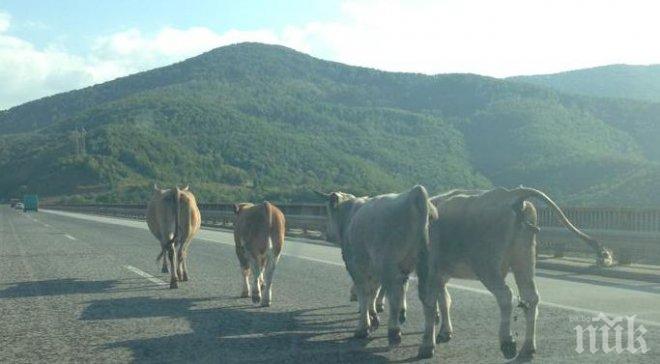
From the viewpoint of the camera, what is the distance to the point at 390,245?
693 centimetres

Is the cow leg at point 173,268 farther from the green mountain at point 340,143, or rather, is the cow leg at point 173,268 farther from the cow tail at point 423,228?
the green mountain at point 340,143

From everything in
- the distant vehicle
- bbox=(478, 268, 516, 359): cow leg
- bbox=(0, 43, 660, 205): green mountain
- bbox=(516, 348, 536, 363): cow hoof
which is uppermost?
bbox=(0, 43, 660, 205): green mountain

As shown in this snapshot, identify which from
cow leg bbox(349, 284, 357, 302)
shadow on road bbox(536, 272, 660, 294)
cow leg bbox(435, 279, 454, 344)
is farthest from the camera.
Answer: shadow on road bbox(536, 272, 660, 294)

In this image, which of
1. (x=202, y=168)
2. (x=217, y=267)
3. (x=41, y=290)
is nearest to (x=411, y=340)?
(x=41, y=290)

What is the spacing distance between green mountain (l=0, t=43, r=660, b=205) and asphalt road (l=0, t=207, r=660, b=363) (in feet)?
155

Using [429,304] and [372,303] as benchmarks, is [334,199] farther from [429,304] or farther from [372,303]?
[429,304]

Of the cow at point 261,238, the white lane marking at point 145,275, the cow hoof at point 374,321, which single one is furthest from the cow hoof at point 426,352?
A: the white lane marking at point 145,275

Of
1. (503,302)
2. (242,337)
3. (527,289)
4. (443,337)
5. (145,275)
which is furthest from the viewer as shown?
(145,275)

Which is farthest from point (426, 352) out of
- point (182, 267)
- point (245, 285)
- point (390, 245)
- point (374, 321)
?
point (182, 267)

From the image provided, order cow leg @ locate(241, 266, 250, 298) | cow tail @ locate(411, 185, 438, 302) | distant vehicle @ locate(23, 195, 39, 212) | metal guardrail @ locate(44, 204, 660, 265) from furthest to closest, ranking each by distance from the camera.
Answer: distant vehicle @ locate(23, 195, 39, 212), metal guardrail @ locate(44, 204, 660, 265), cow leg @ locate(241, 266, 250, 298), cow tail @ locate(411, 185, 438, 302)

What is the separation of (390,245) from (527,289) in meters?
1.22

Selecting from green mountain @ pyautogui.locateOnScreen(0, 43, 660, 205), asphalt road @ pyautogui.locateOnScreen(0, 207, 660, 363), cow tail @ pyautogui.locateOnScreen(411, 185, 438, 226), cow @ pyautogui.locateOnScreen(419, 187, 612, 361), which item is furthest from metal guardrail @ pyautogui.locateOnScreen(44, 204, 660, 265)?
green mountain @ pyautogui.locateOnScreen(0, 43, 660, 205)

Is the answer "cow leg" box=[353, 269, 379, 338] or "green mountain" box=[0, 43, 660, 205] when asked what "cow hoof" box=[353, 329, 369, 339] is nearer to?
"cow leg" box=[353, 269, 379, 338]

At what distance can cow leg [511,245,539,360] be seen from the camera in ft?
21.7
